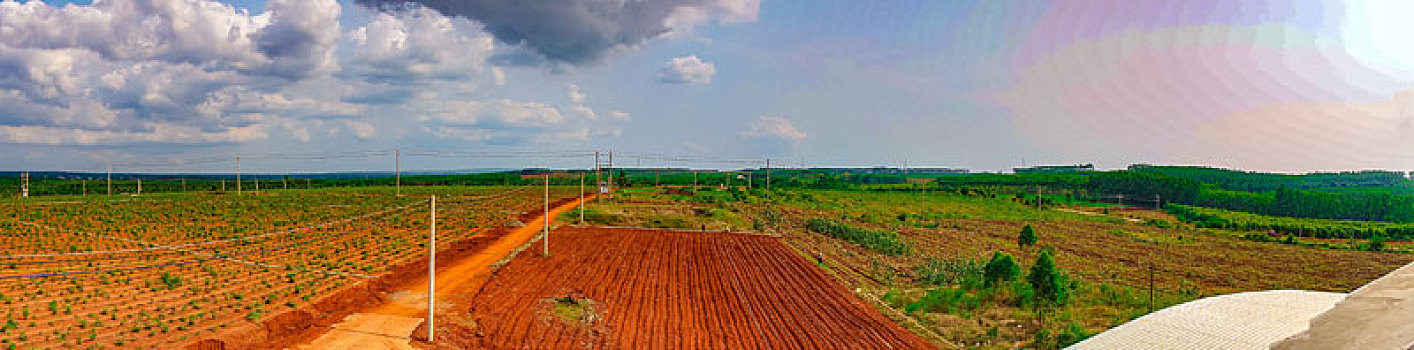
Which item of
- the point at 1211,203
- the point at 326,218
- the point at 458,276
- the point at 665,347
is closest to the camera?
the point at 665,347

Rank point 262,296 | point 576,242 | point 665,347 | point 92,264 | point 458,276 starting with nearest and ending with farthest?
1. point 665,347
2. point 262,296
3. point 92,264
4. point 458,276
5. point 576,242

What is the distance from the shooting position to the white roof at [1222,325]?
5836 millimetres

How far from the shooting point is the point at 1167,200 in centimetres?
11056

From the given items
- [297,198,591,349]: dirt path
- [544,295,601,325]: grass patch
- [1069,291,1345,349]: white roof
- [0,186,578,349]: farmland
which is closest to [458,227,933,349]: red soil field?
[544,295,601,325]: grass patch

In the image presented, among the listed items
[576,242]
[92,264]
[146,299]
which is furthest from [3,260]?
[576,242]

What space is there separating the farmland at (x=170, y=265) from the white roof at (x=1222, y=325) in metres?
15.3

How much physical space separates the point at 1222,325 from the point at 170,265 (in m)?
23.3

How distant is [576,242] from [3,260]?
1806cm

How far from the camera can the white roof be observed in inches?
230

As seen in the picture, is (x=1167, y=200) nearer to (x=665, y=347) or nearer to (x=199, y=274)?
(x=665, y=347)

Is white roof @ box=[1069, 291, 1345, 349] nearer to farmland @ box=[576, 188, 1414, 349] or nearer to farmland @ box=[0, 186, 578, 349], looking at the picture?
farmland @ box=[576, 188, 1414, 349]

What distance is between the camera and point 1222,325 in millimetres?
6305

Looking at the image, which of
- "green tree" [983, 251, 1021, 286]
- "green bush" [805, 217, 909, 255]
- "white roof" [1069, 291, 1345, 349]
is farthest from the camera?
"green bush" [805, 217, 909, 255]

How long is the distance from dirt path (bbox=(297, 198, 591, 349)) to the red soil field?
0.97 meters
